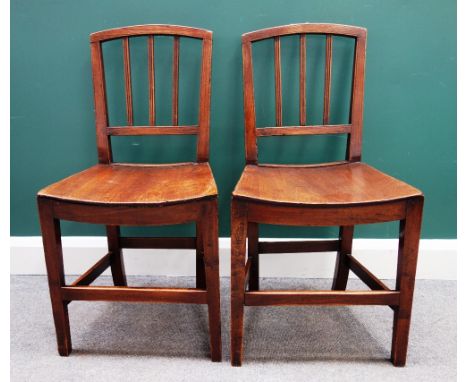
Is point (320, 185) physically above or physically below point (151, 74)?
below

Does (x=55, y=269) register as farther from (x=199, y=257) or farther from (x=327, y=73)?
(x=327, y=73)

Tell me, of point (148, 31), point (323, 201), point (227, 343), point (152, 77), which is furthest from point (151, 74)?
point (227, 343)

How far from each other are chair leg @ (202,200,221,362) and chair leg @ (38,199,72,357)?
1.32ft

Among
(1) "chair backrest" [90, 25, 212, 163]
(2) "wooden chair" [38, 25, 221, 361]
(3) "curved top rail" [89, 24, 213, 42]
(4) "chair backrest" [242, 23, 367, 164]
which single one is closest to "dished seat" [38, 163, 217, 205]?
(2) "wooden chair" [38, 25, 221, 361]

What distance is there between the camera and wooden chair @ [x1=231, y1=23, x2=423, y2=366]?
999 millimetres

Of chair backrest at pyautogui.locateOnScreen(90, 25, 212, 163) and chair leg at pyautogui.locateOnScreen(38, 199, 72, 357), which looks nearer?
chair leg at pyautogui.locateOnScreen(38, 199, 72, 357)

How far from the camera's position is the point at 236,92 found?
4.90ft

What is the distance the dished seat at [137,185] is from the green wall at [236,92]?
27cm

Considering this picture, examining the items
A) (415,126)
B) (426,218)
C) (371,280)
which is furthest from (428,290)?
(415,126)

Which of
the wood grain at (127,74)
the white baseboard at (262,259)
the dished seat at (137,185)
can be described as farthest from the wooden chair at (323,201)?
the wood grain at (127,74)

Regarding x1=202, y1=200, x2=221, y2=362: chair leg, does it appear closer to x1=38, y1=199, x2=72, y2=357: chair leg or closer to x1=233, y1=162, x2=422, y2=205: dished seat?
x1=233, y1=162, x2=422, y2=205: dished seat

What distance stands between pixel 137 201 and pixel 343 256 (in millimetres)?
764

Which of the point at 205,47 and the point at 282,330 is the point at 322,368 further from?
the point at 205,47

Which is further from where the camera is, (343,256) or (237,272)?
(343,256)
